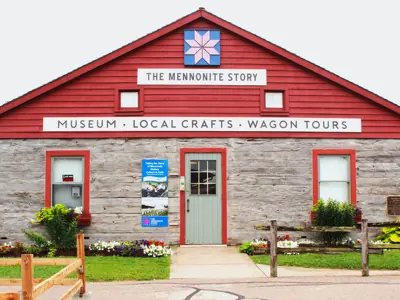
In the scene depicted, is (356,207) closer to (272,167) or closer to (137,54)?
(272,167)

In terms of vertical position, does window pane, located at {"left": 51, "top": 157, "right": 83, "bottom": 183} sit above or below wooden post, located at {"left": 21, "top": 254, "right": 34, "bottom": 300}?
above

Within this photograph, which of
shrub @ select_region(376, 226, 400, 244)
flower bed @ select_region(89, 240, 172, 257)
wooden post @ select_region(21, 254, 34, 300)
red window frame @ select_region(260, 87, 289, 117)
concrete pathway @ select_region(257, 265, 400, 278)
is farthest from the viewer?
red window frame @ select_region(260, 87, 289, 117)

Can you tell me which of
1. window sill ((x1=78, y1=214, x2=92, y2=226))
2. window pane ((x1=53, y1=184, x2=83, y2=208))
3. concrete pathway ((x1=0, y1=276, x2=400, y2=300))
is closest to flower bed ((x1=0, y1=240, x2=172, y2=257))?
window sill ((x1=78, y1=214, x2=92, y2=226))

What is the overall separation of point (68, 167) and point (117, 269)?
15.6 ft

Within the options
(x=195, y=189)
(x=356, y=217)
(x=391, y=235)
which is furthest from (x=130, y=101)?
(x=391, y=235)

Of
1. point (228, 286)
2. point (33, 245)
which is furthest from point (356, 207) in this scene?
point (33, 245)

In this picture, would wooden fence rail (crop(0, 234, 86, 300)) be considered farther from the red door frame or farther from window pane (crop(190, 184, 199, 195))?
window pane (crop(190, 184, 199, 195))

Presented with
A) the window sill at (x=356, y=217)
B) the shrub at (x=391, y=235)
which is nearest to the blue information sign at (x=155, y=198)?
the window sill at (x=356, y=217)

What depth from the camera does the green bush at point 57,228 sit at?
50.7 ft

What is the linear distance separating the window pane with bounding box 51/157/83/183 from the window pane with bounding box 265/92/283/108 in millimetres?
5502

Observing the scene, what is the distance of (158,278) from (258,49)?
786 cm

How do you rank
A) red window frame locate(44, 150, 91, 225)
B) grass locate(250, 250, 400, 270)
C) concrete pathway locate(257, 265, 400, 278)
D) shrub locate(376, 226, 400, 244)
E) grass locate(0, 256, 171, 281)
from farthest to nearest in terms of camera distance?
red window frame locate(44, 150, 91, 225), shrub locate(376, 226, 400, 244), grass locate(250, 250, 400, 270), concrete pathway locate(257, 265, 400, 278), grass locate(0, 256, 171, 281)

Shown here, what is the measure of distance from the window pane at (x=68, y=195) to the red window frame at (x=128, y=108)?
2.41m

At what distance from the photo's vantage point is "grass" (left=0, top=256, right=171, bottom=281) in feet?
38.3
